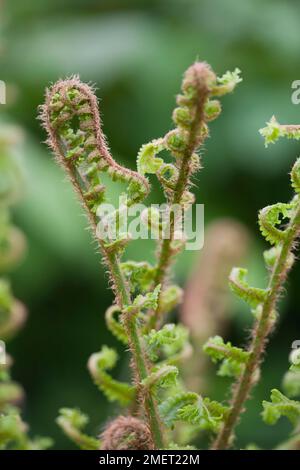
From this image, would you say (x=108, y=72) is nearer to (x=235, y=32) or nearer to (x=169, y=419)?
(x=235, y=32)

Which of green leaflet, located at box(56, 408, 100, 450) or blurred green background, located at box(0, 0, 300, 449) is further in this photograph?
blurred green background, located at box(0, 0, 300, 449)

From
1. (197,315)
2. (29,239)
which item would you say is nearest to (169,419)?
(197,315)

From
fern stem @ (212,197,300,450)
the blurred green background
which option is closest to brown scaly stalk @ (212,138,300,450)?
fern stem @ (212,197,300,450)

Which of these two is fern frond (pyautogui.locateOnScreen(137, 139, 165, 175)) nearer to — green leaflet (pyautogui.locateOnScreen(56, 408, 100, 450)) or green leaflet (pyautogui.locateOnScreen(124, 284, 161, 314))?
green leaflet (pyautogui.locateOnScreen(124, 284, 161, 314))

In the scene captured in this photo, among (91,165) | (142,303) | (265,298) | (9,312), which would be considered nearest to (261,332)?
(265,298)

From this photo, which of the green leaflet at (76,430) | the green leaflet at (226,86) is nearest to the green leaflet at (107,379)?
the green leaflet at (76,430)

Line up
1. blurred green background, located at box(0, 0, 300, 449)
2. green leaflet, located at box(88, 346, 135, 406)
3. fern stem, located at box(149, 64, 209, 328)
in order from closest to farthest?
fern stem, located at box(149, 64, 209, 328), green leaflet, located at box(88, 346, 135, 406), blurred green background, located at box(0, 0, 300, 449)
